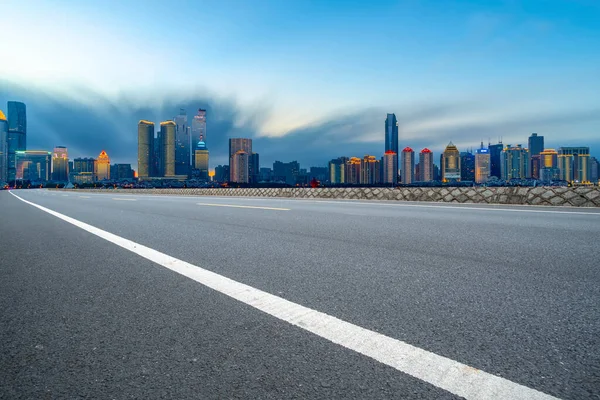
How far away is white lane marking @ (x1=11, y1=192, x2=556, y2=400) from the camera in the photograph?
1.45m

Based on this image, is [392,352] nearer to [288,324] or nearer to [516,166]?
[288,324]

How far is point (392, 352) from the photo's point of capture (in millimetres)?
1767

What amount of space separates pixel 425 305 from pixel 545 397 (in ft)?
3.54

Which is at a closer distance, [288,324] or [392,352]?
[392,352]

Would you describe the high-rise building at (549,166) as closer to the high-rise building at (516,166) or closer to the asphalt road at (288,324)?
the high-rise building at (516,166)

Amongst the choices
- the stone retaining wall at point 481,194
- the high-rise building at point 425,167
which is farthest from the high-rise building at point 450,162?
the stone retaining wall at point 481,194

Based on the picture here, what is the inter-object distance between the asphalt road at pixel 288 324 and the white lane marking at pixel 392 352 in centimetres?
6

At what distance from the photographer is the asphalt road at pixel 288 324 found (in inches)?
61.4

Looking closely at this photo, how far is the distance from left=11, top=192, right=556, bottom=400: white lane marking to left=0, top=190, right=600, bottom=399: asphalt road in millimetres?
56

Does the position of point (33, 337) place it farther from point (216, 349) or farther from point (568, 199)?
point (568, 199)

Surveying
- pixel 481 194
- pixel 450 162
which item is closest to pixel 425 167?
pixel 450 162

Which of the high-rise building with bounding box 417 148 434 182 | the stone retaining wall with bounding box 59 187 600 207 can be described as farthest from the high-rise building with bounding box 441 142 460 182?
the stone retaining wall with bounding box 59 187 600 207

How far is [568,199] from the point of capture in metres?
12.2

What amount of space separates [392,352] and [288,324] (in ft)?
2.15
